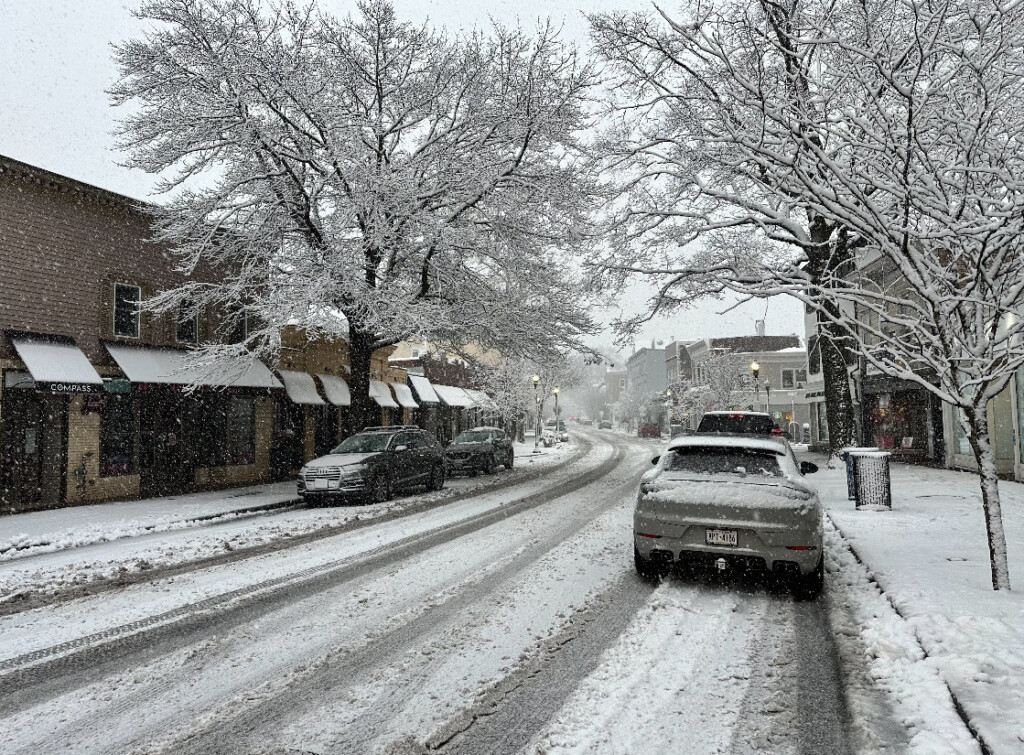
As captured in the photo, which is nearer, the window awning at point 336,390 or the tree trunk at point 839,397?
the tree trunk at point 839,397

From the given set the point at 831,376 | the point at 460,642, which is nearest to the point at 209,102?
the point at 460,642

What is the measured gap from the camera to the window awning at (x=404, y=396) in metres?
29.5

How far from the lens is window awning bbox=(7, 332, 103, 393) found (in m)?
13.5

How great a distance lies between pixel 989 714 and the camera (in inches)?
143

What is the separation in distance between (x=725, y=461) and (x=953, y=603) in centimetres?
240

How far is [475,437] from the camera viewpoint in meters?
23.5

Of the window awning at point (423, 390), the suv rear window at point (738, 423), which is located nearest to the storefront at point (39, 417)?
the suv rear window at point (738, 423)

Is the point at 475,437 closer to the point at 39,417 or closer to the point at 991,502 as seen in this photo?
the point at 39,417

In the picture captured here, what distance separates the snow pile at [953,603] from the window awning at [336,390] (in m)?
17.1

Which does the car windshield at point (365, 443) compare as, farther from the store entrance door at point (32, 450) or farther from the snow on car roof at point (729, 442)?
the snow on car roof at point (729, 442)

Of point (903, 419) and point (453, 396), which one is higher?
point (453, 396)

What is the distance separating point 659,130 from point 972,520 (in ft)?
38.3

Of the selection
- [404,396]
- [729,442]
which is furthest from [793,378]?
[729,442]

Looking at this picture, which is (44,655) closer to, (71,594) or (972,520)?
(71,594)
